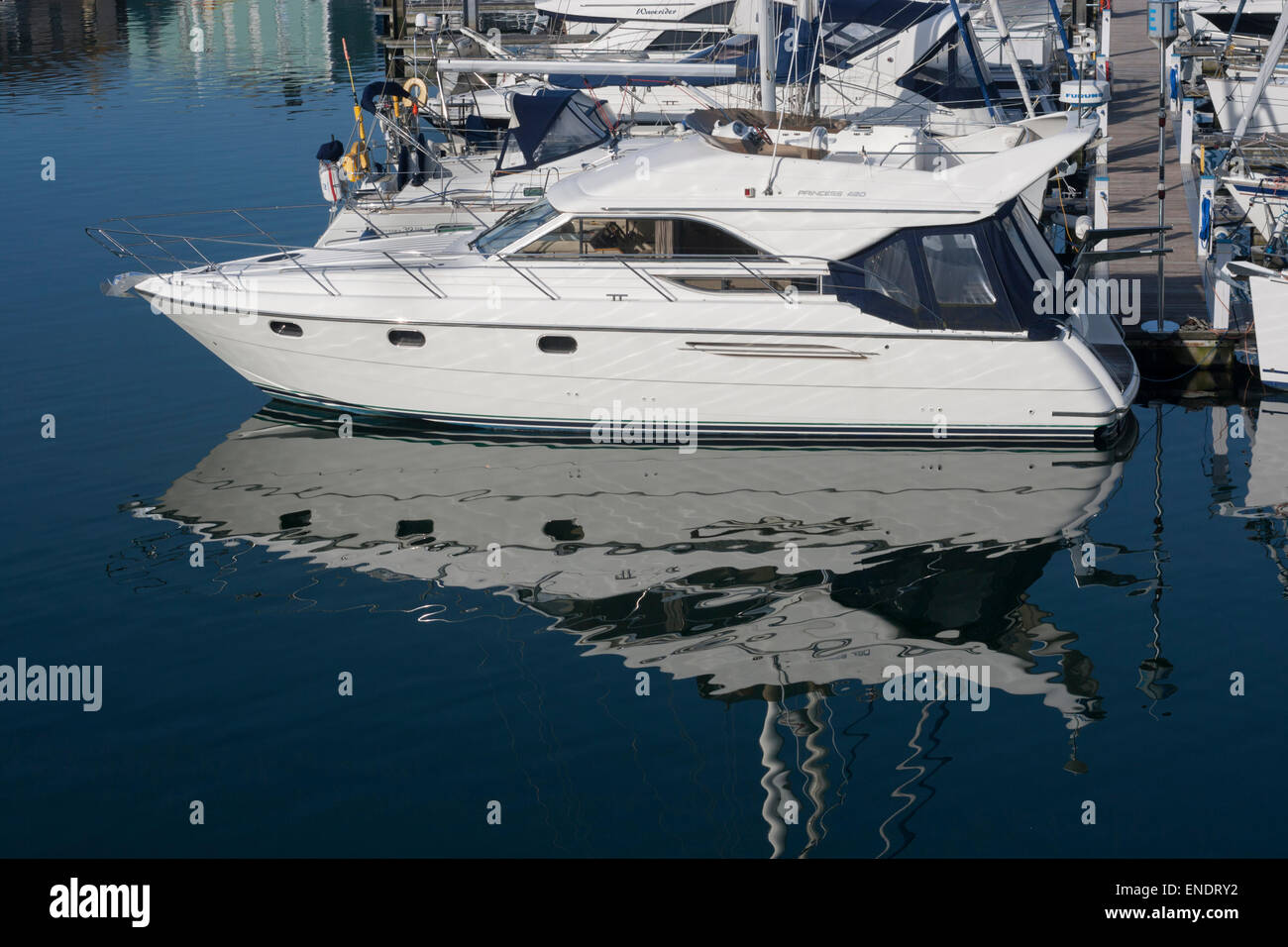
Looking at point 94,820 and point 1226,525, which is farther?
point 1226,525

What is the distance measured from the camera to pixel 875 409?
13.9 metres

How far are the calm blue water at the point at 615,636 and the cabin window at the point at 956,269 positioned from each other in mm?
1702

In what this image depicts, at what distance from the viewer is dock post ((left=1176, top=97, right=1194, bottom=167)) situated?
2122cm

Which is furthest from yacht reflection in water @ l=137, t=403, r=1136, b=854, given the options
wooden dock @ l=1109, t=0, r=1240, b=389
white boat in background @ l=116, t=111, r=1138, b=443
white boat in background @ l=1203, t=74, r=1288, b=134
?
white boat in background @ l=1203, t=74, r=1288, b=134

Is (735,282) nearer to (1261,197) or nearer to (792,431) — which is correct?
(792,431)

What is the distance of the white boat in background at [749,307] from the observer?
13477mm

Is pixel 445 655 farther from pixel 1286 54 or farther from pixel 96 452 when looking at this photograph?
pixel 1286 54

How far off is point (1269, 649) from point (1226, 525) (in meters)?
2.42

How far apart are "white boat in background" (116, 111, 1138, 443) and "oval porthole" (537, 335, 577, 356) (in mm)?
21

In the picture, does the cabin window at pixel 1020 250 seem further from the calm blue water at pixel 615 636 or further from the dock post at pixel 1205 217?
the dock post at pixel 1205 217

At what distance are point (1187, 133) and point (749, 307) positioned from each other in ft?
38.7

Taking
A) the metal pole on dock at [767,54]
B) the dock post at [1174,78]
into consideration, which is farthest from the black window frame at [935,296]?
the dock post at [1174,78]

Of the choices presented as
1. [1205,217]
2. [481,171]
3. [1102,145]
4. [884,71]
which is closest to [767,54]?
[1205,217]
